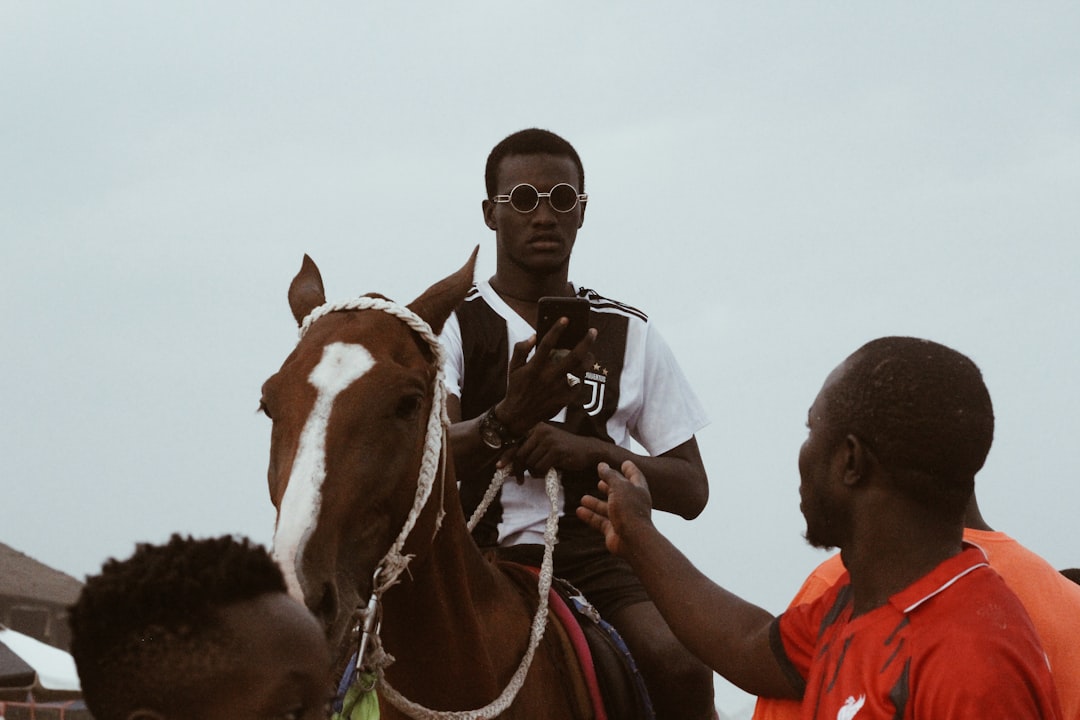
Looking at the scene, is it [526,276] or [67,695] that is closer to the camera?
[526,276]

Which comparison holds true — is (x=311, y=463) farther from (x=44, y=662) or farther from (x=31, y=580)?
(x=31, y=580)

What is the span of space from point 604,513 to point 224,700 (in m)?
1.63

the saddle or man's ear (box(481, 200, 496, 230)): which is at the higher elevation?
man's ear (box(481, 200, 496, 230))

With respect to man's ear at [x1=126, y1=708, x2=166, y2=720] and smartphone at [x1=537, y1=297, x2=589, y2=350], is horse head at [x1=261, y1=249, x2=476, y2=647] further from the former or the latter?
man's ear at [x1=126, y1=708, x2=166, y2=720]

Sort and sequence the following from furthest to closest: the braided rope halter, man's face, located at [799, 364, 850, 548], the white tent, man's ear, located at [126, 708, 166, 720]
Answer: the white tent, the braided rope halter, man's face, located at [799, 364, 850, 548], man's ear, located at [126, 708, 166, 720]

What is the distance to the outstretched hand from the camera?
125 inches

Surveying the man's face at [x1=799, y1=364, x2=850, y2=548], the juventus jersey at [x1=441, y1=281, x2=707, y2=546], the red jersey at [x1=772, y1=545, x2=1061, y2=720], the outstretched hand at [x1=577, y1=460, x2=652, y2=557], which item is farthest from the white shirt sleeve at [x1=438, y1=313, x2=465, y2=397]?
the red jersey at [x1=772, y1=545, x2=1061, y2=720]

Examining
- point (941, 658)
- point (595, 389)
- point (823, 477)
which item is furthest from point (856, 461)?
point (595, 389)

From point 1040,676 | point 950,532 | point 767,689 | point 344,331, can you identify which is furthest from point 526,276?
point 1040,676

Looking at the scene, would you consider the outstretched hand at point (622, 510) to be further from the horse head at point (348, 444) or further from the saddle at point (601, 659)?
the saddle at point (601, 659)

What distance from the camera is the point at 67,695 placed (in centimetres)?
1441

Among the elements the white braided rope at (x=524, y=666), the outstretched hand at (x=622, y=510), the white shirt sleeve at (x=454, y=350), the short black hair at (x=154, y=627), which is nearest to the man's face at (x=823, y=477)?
the outstretched hand at (x=622, y=510)

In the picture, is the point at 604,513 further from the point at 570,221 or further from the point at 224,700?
the point at 570,221

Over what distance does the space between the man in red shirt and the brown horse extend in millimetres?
1240
